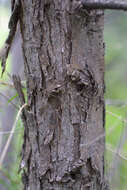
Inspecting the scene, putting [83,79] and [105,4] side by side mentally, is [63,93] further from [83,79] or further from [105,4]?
[105,4]

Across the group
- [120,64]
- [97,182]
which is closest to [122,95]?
[120,64]

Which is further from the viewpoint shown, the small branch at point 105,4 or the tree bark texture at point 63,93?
the tree bark texture at point 63,93

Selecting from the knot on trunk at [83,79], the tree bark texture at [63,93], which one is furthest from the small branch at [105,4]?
the knot on trunk at [83,79]

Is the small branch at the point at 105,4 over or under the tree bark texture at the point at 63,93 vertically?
over

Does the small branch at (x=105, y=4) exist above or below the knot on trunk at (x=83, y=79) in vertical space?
above

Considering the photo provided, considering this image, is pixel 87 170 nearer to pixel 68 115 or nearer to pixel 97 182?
pixel 97 182

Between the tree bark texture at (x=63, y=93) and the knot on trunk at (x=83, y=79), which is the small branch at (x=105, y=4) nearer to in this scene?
the tree bark texture at (x=63, y=93)
